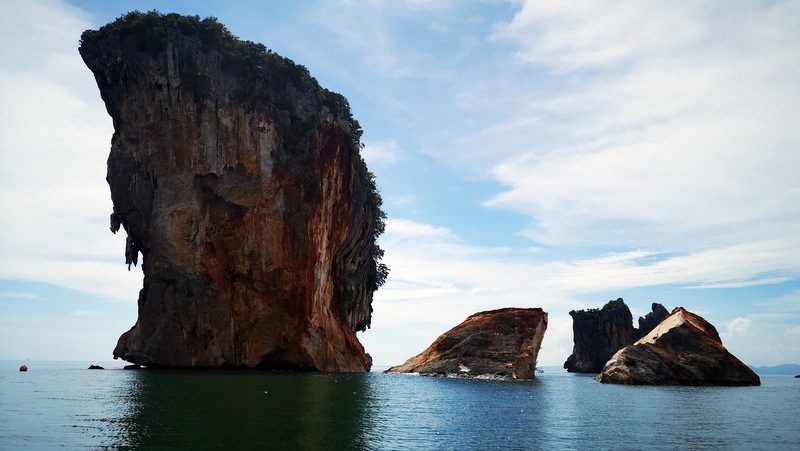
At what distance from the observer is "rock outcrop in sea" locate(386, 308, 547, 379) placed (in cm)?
6256

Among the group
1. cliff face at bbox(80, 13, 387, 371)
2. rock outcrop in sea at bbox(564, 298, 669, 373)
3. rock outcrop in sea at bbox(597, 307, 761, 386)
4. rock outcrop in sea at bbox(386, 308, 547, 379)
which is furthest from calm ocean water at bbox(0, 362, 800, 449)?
rock outcrop in sea at bbox(564, 298, 669, 373)

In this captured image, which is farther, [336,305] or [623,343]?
[623,343]

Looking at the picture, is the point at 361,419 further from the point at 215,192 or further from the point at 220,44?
the point at 220,44

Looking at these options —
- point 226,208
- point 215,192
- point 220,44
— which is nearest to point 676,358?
point 226,208

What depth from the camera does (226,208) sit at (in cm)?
6544

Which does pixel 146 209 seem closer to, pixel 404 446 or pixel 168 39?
pixel 168 39

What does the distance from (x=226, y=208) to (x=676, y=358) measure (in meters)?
50.5

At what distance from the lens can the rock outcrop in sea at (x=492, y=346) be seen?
62562mm

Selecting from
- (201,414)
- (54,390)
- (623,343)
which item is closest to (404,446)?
(201,414)

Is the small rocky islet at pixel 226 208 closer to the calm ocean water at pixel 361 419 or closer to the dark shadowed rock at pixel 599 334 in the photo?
the calm ocean water at pixel 361 419

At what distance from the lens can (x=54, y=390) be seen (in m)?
38.9

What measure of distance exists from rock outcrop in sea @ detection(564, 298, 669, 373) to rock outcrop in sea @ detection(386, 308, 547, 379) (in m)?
69.8

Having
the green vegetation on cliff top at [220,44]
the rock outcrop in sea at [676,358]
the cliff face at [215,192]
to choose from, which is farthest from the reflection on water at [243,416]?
the green vegetation on cliff top at [220,44]

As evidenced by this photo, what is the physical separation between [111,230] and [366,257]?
114 feet
